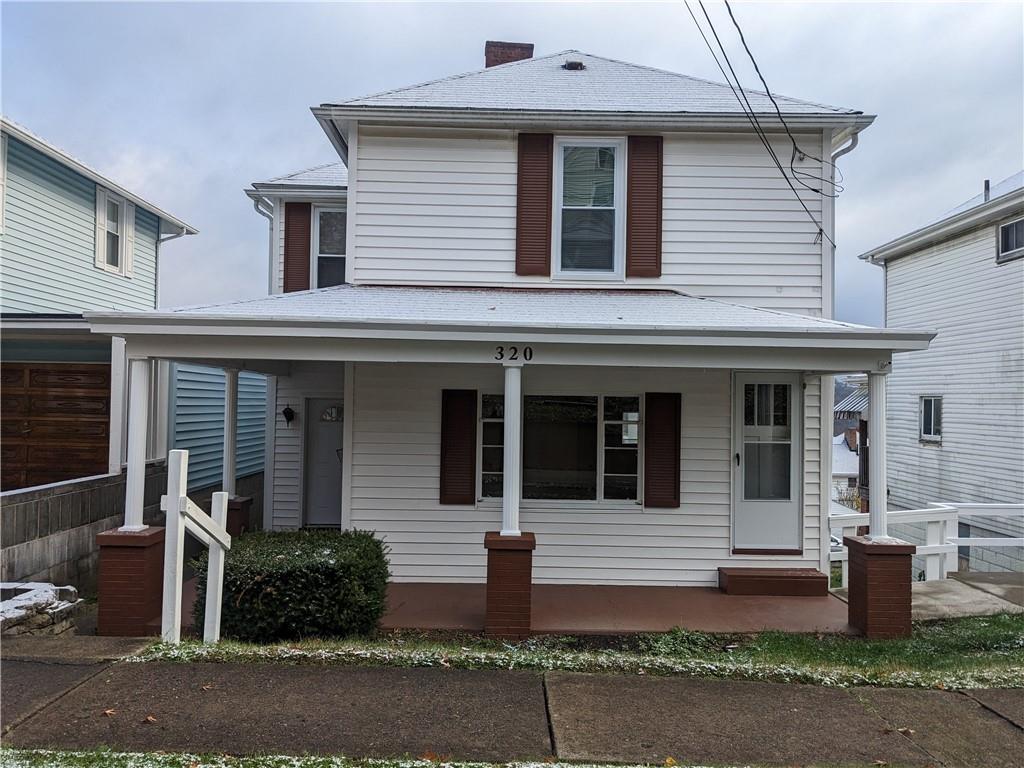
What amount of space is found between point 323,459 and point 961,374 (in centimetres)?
1353

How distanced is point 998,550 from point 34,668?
1592 cm

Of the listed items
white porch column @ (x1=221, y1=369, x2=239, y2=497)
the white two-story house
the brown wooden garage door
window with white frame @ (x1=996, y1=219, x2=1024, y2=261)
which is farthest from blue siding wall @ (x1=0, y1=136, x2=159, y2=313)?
window with white frame @ (x1=996, y1=219, x2=1024, y2=261)

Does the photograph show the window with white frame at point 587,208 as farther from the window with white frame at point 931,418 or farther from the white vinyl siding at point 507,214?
the window with white frame at point 931,418

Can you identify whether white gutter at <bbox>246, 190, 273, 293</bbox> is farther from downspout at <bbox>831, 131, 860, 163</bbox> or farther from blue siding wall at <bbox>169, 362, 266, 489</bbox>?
downspout at <bbox>831, 131, 860, 163</bbox>

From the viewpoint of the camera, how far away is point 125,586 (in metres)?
6.14

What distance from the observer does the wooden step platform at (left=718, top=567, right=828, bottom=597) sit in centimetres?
798

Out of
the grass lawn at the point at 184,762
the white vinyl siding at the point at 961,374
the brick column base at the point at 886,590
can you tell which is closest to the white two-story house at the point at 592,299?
the brick column base at the point at 886,590

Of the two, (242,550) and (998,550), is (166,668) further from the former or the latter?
(998,550)

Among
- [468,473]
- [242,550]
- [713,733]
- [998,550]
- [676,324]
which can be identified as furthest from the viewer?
[998,550]

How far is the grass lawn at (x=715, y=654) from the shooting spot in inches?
197

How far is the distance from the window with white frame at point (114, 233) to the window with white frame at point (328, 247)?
652 centimetres

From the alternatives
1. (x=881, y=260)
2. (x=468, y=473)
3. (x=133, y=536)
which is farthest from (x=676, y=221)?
(x=881, y=260)

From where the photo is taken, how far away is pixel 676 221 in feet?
28.4

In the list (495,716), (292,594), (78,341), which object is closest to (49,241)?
(78,341)
